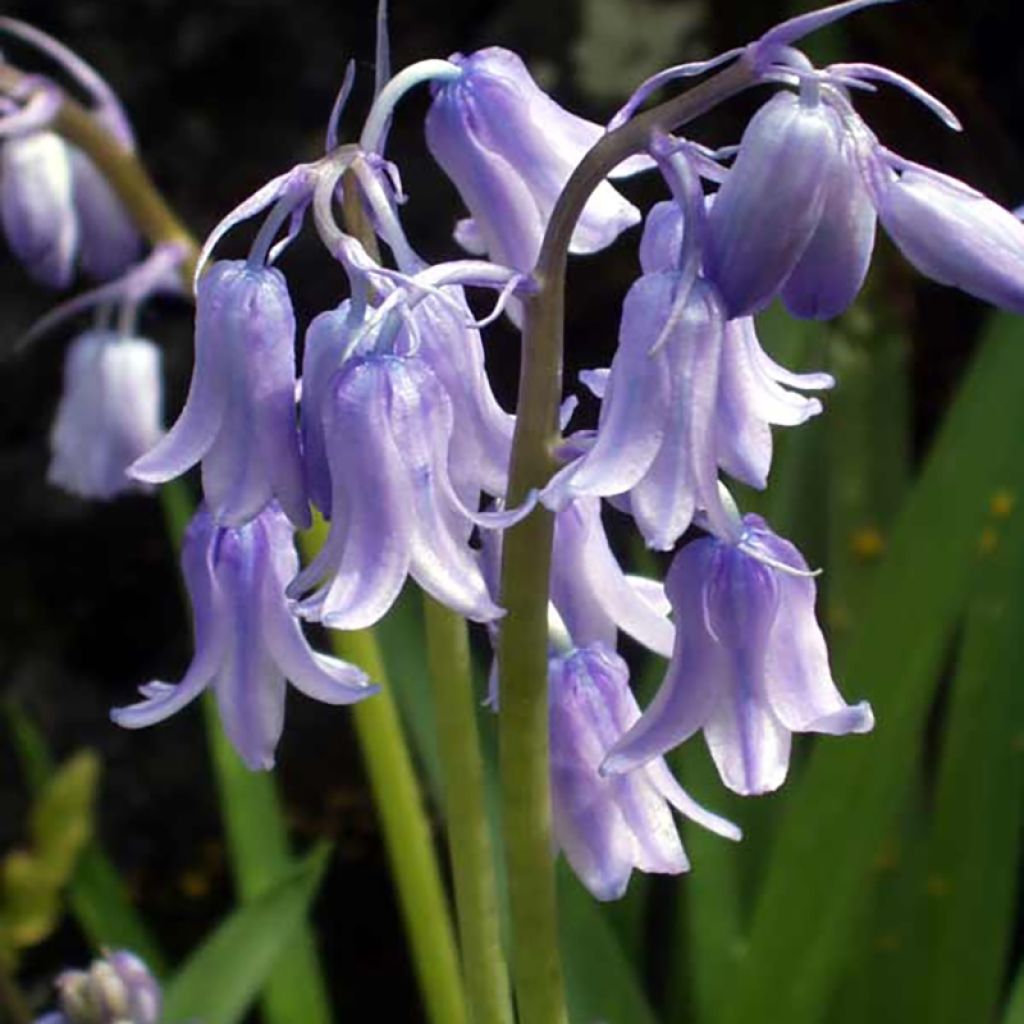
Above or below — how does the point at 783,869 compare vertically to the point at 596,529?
below

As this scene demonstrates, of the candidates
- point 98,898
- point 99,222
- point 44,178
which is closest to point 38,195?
point 44,178

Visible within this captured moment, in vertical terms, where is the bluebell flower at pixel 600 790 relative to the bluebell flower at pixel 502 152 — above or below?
below

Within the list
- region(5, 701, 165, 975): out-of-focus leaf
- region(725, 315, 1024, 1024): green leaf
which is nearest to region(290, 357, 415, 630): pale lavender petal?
region(725, 315, 1024, 1024): green leaf

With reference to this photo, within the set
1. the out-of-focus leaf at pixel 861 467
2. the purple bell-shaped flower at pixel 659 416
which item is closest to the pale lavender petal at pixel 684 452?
the purple bell-shaped flower at pixel 659 416

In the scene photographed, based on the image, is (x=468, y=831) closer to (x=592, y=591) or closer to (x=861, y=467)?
(x=592, y=591)

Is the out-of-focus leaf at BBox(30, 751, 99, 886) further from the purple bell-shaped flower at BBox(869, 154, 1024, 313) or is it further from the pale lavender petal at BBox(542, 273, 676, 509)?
the purple bell-shaped flower at BBox(869, 154, 1024, 313)

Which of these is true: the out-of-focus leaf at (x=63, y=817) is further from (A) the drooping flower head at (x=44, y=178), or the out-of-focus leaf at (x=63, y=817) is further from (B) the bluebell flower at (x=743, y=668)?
(B) the bluebell flower at (x=743, y=668)

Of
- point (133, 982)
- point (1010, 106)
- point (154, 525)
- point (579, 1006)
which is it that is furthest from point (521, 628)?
point (1010, 106)

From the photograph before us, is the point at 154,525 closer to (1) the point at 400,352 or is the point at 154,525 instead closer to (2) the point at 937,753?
(2) the point at 937,753
